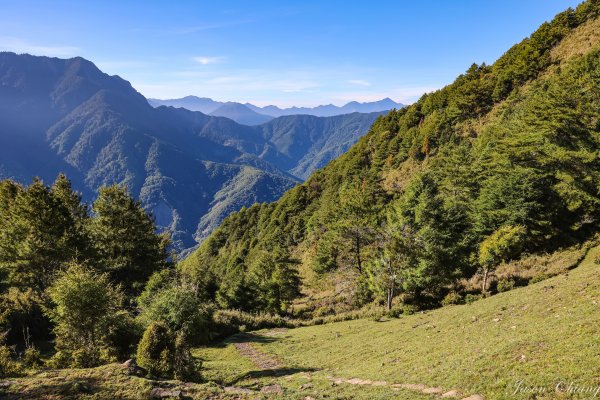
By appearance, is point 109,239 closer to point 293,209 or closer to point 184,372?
point 184,372

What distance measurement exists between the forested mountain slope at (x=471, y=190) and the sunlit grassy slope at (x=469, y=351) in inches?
271

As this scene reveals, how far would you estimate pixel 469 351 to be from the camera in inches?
687

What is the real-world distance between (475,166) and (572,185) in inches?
556

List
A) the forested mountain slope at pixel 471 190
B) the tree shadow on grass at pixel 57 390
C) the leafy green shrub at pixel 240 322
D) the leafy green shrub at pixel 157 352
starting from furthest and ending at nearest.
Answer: the leafy green shrub at pixel 240 322
the forested mountain slope at pixel 471 190
the leafy green shrub at pixel 157 352
the tree shadow on grass at pixel 57 390

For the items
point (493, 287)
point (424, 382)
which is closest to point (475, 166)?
point (493, 287)

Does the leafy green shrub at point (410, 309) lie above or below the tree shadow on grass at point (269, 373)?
below

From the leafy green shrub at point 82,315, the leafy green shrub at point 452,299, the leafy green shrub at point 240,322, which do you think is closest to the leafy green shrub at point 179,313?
the leafy green shrub at point 82,315

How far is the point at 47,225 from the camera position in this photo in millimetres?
40156

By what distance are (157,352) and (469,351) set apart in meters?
17.3

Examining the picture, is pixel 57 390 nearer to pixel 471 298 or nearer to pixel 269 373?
pixel 269 373

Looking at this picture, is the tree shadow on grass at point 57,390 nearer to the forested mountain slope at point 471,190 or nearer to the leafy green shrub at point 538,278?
the forested mountain slope at point 471,190

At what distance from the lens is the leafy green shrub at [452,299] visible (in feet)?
115

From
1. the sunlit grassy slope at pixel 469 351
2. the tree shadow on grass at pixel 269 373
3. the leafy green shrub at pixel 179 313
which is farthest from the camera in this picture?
the leafy green shrub at pixel 179 313

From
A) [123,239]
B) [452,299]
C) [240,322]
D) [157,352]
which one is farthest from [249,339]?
[123,239]
